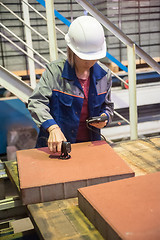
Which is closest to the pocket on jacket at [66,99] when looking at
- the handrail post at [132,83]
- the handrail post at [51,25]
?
the handrail post at [51,25]

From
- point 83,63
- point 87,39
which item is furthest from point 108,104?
point 87,39

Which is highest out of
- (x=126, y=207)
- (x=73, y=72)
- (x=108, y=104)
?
(x=73, y=72)

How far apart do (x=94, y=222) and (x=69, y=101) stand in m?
0.95

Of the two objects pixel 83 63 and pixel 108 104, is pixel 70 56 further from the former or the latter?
pixel 108 104

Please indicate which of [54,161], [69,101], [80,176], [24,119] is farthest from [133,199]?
[24,119]

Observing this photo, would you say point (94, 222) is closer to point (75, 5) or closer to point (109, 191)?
point (109, 191)

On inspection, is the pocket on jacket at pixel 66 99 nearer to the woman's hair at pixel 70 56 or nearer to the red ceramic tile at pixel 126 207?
the woman's hair at pixel 70 56

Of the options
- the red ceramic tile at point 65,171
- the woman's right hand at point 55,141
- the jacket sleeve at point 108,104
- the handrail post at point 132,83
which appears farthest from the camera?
the handrail post at point 132,83

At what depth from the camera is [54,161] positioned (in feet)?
4.90

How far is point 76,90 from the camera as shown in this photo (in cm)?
188

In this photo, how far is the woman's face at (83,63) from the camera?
5.78ft

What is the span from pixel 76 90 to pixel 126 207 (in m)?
1.01

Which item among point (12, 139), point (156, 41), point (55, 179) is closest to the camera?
point (55, 179)

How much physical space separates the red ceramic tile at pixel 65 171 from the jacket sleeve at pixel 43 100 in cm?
20
